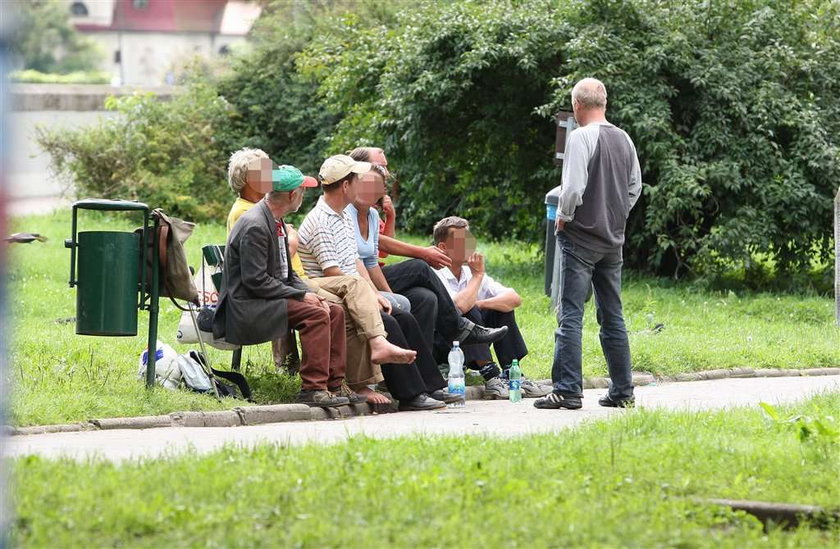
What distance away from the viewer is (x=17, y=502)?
213 inches

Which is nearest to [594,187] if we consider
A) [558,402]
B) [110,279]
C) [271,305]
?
[558,402]

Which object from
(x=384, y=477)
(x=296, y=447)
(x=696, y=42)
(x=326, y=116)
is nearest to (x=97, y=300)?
(x=296, y=447)

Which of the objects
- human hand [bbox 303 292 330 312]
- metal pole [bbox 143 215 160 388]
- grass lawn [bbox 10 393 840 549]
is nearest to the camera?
grass lawn [bbox 10 393 840 549]

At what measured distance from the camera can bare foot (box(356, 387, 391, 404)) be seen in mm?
9547

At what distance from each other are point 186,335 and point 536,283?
10378 mm

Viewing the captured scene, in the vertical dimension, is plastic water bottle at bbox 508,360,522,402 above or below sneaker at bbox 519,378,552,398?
above

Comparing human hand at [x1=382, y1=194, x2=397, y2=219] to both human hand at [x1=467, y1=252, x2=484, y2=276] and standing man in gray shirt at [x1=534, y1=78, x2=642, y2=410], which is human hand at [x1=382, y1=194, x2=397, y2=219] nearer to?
human hand at [x1=467, y1=252, x2=484, y2=276]

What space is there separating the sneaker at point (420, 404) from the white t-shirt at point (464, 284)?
1114 millimetres

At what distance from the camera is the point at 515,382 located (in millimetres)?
10281

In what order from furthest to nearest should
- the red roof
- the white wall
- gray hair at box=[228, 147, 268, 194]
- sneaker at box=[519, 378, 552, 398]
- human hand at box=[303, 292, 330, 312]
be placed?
1. the white wall
2. the red roof
3. sneaker at box=[519, 378, 552, 398]
4. gray hair at box=[228, 147, 268, 194]
5. human hand at box=[303, 292, 330, 312]

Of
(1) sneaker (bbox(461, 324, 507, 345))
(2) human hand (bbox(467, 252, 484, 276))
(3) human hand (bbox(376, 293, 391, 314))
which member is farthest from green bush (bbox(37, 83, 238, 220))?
(3) human hand (bbox(376, 293, 391, 314))

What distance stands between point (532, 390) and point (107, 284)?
343 centimetres

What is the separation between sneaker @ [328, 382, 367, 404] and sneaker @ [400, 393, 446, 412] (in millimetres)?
348

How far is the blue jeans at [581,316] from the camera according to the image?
948cm
